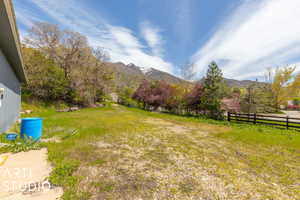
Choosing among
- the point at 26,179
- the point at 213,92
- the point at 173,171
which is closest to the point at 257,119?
the point at 213,92

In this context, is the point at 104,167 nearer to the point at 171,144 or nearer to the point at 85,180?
the point at 85,180

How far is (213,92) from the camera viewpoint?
13.2 metres

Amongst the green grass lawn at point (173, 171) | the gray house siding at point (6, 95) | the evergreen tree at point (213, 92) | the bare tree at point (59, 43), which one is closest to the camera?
the green grass lawn at point (173, 171)

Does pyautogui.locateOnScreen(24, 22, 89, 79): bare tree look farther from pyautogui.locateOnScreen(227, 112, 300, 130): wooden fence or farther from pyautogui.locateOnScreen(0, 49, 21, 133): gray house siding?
pyautogui.locateOnScreen(227, 112, 300, 130): wooden fence

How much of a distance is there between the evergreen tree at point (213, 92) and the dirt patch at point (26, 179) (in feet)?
44.9

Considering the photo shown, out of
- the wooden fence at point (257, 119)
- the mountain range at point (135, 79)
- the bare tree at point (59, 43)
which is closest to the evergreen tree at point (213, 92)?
the wooden fence at point (257, 119)

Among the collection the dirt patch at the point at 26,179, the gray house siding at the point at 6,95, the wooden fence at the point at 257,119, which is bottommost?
the dirt patch at the point at 26,179

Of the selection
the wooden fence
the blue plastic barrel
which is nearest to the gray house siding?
the blue plastic barrel

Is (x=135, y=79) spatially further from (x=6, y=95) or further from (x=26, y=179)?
(x=26, y=179)

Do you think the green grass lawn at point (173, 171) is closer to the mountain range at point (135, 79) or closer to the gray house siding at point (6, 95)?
the gray house siding at point (6, 95)

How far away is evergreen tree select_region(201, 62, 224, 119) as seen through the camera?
42.0 feet

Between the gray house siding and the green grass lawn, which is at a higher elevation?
the gray house siding

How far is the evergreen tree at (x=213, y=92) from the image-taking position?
12.8 m

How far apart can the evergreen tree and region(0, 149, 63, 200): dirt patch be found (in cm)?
1367
